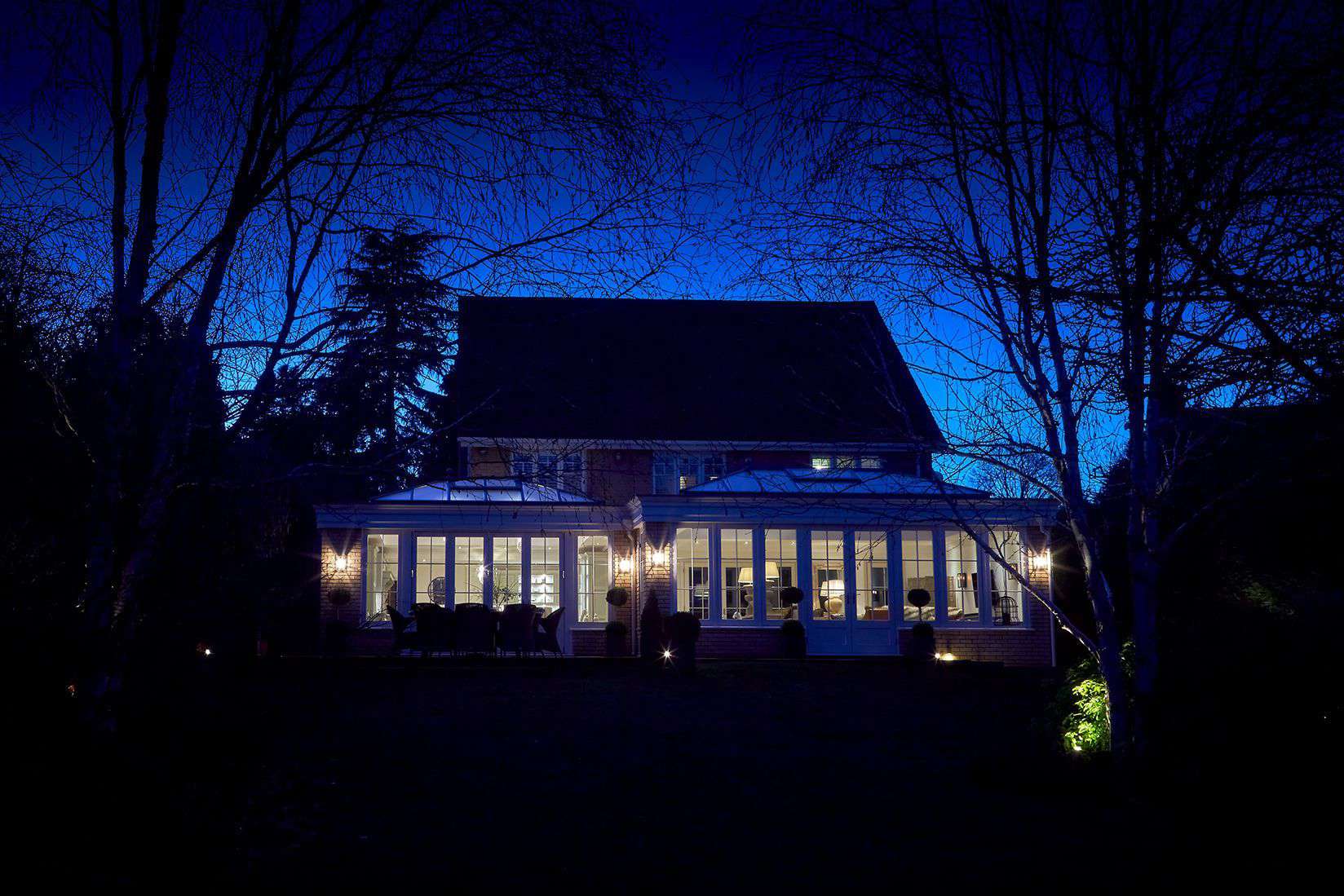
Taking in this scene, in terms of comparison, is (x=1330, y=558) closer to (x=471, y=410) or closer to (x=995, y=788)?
(x=995, y=788)

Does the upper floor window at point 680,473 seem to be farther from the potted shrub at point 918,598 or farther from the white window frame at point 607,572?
the potted shrub at point 918,598

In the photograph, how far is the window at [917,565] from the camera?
728 inches

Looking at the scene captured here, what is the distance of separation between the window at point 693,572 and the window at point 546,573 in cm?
224

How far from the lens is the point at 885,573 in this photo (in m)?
18.5

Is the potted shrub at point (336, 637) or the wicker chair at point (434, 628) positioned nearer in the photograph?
the wicker chair at point (434, 628)

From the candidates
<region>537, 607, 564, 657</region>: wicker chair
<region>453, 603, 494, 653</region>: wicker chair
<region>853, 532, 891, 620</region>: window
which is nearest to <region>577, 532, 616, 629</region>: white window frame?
<region>537, 607, 564, 657</region>: wicker chair

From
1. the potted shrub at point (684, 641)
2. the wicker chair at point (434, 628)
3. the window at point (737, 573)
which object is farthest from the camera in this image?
the window at point (737, 573)

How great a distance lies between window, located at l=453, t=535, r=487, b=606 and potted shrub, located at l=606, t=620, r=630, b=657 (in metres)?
2.61

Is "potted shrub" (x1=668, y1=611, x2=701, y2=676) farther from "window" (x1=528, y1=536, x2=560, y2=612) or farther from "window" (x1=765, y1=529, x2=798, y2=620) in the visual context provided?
"window" (x1=528, y1=536, x2=560, y2=612)

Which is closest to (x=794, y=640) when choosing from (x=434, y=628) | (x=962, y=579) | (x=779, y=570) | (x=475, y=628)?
(x=779, y=570)

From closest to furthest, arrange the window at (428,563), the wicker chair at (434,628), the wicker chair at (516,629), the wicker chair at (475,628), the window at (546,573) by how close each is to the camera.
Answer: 1. the wicker chair at (434,628)
2. the wicker chair at (475,628)
3. the wicker chair at (516,629)
4. the window at (428,563)
5. the window at (546,573)

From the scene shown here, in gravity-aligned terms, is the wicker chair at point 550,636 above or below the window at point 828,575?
below

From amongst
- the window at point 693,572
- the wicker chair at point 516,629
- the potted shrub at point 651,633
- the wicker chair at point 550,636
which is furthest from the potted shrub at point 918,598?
the wicker chair at point 516,629

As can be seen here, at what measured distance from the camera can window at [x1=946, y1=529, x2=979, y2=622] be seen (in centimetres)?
1838
